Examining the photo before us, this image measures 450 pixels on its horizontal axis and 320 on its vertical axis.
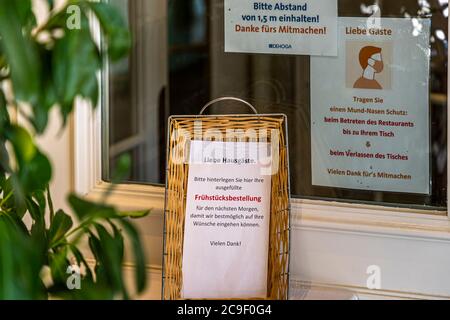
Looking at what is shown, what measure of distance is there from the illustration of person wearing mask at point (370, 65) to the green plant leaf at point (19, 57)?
92 centimetres

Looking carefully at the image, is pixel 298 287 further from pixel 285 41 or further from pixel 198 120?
pixel 285 41

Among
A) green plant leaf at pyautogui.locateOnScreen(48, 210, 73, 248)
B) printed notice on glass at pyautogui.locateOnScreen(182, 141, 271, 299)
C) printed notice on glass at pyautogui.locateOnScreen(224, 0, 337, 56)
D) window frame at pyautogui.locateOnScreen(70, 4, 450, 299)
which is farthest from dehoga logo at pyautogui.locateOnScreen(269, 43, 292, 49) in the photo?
green plant leaf at pyautogui.locateOnScreen(48, 210, 73, 248)

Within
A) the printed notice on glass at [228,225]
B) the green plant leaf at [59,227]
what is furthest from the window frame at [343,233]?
the green plant leaf at [59,227]

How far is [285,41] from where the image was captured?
189cm

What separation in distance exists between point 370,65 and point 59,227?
77 cm

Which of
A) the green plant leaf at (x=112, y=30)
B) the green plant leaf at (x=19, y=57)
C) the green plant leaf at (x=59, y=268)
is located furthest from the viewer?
the green plant leaf at (x=59, y=268)

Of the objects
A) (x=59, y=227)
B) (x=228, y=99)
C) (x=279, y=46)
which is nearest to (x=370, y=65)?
(x=279, y=46)

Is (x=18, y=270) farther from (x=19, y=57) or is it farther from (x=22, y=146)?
(x=19, y=57)

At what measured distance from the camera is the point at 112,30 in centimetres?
120

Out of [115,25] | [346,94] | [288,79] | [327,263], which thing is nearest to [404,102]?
[346,94]

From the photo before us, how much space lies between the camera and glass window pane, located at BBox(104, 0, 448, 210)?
180cm

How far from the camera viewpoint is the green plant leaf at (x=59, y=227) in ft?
4.87

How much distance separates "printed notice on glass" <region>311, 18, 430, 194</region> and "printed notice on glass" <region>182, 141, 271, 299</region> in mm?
189

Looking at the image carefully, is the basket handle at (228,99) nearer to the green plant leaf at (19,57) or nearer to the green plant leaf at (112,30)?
the green plant leaf at (112,30)
